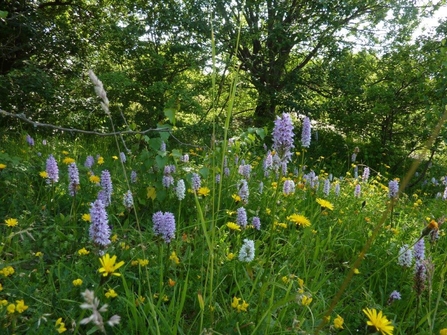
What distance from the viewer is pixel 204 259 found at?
1.95m

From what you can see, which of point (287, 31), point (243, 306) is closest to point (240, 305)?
point (243, 306)

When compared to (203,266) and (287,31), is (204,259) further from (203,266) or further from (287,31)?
(287,31)

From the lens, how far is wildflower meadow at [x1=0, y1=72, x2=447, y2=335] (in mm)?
1357

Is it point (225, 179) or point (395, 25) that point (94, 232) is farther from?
point (395, 25)

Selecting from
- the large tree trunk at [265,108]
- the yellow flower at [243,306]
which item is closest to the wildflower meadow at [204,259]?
the yellow flower at [243,306]

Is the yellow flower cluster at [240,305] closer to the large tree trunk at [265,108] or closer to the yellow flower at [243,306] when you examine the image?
the yellow flower at [243,306]

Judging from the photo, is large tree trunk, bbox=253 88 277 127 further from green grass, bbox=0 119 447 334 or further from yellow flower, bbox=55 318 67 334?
yellow flower, bbox=55 318 67 334

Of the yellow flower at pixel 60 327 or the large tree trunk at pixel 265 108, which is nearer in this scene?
the yellow flower at pixel 60 327

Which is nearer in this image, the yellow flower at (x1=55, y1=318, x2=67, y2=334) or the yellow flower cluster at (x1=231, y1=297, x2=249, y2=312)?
the yellow flower at (x1=55, y1=318, x2=67, y2=334)

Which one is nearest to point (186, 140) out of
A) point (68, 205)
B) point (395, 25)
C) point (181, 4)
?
point (181, 4)

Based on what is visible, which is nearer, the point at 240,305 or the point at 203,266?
the point at 240,305

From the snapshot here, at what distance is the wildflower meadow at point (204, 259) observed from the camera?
4.45 ft

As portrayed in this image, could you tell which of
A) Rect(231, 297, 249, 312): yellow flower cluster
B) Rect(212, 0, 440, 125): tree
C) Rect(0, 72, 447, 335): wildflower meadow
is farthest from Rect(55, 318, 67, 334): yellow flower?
Rect(212, 0, 440, 125): tree

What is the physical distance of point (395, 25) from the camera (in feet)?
23.8
